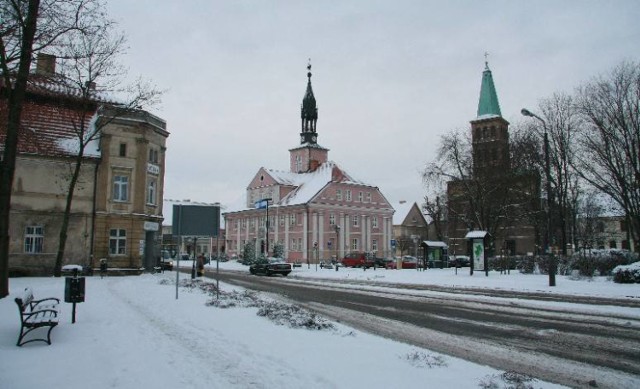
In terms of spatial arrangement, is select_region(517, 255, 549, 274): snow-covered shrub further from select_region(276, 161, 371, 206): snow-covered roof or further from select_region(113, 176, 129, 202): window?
select_region(276, 161, 371, 206): snow-covered roof

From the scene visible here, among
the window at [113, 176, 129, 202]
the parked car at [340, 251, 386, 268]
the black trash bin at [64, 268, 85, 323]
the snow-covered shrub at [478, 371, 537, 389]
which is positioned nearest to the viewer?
the snow-covered shrub at [478, 371, 537, 389]

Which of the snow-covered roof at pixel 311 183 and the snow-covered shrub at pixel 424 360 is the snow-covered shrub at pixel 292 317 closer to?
the snow-covered shrub at pixel 424 360

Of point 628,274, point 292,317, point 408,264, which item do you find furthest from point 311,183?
point 292,317

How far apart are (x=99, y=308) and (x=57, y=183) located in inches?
809

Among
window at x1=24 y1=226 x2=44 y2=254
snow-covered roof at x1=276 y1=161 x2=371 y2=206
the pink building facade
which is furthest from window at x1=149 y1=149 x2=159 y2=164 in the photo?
snow-covered roof at x1=276 y1=161 x2=371 y2=206

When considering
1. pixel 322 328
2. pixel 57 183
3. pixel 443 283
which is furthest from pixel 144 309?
pixel 57 183

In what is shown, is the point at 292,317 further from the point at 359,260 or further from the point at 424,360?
the point at 359,260

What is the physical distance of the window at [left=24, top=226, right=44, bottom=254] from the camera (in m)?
30.3

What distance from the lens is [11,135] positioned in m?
A: 15.2

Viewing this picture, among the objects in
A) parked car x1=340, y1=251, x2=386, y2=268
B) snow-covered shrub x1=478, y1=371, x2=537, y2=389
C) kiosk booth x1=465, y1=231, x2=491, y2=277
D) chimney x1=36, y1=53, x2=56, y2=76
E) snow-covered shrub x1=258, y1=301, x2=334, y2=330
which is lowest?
snow-covered shrub x1=478, y1=371, x2=537, y2=389

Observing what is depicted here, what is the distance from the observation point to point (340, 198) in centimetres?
7144

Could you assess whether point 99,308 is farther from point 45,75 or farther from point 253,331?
point 45,75

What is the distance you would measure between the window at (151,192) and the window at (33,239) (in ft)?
23.2

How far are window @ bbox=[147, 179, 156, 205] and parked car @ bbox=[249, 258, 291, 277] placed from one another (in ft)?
31.2
